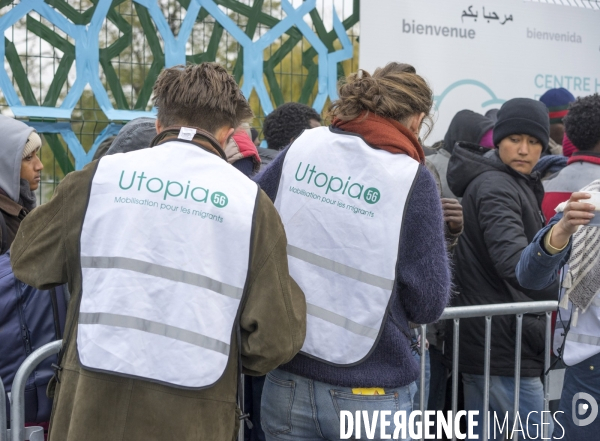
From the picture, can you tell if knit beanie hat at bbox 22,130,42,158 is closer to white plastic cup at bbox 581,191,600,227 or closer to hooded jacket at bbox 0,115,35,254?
hooded jacket at bbox 0,115,35,254

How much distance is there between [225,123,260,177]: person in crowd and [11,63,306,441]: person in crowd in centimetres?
138

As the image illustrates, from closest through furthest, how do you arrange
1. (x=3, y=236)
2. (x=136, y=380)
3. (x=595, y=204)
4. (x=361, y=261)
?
(x=136, y=380) → (x=361, y=261) → (x=595, y=204) → (x=3, y=236)

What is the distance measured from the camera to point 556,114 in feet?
20.7

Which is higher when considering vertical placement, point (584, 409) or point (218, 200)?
point (218, 200)

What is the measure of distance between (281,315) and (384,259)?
1.38 feet

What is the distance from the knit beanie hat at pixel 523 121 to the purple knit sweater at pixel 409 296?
1.73 metres

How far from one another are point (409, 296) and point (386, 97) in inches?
25.1

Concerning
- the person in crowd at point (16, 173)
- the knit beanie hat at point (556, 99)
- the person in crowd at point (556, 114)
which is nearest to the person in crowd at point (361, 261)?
the person in crowd at point (16, 173)

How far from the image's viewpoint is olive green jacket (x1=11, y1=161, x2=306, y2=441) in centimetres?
205

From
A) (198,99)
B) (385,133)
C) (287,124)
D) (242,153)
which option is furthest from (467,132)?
(198,99)

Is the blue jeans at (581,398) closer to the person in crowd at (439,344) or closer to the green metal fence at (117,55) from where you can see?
the person in crowd at (439,344)

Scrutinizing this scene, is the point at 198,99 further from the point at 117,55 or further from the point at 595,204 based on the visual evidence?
the point at 117,55

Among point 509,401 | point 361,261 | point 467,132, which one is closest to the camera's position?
point 361,261

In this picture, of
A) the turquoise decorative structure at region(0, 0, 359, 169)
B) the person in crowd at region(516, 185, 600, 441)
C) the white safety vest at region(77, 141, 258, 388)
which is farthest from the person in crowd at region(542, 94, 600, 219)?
the turquoise decorative structure at region(0, 0, 359, 169)
